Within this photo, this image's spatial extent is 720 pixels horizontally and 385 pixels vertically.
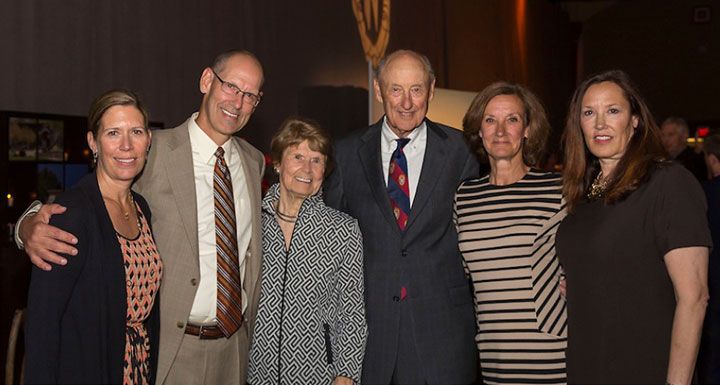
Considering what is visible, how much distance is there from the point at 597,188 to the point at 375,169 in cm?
97

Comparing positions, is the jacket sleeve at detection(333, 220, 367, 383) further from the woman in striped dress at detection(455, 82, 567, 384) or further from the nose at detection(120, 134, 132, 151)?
the nose at detection(120, 134, 132, 151)

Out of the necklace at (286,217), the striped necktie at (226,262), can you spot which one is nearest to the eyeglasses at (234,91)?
the striped necktie at (226,262)

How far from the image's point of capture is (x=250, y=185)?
9.95 ft

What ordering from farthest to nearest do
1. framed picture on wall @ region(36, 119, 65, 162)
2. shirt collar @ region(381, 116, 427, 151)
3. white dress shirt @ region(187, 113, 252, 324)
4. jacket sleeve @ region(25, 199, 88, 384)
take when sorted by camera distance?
framed picture on wall @ region(36, 119, 65, 162), shirt collar @ region(381, 116, 427, 151), white dress shirt @ region(187, 113, 252, 324), jacket sleeve @ region(25, 199, 88, 384)

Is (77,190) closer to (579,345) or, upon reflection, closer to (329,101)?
(579,345)

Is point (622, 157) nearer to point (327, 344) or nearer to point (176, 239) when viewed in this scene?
point (327, 344)

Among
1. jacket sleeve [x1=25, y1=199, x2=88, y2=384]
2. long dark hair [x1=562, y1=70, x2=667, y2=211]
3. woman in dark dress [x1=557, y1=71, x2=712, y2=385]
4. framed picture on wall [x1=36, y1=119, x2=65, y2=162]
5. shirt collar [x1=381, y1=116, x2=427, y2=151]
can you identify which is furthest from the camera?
framed picture on wall [x1=36, y1=119, x2=65, y2=162]

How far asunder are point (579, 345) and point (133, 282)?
1.43 metres

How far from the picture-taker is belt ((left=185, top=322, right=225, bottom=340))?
2768mm

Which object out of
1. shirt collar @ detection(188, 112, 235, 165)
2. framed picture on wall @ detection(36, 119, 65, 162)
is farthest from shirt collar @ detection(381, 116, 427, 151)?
framed picture on wall @ detection(36, 119, 65, 162)

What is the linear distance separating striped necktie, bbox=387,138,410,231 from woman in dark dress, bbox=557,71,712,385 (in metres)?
0.73

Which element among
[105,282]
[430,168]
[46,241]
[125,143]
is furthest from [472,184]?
[46,241]

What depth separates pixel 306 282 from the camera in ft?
9.48

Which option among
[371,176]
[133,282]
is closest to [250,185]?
[371,176]
